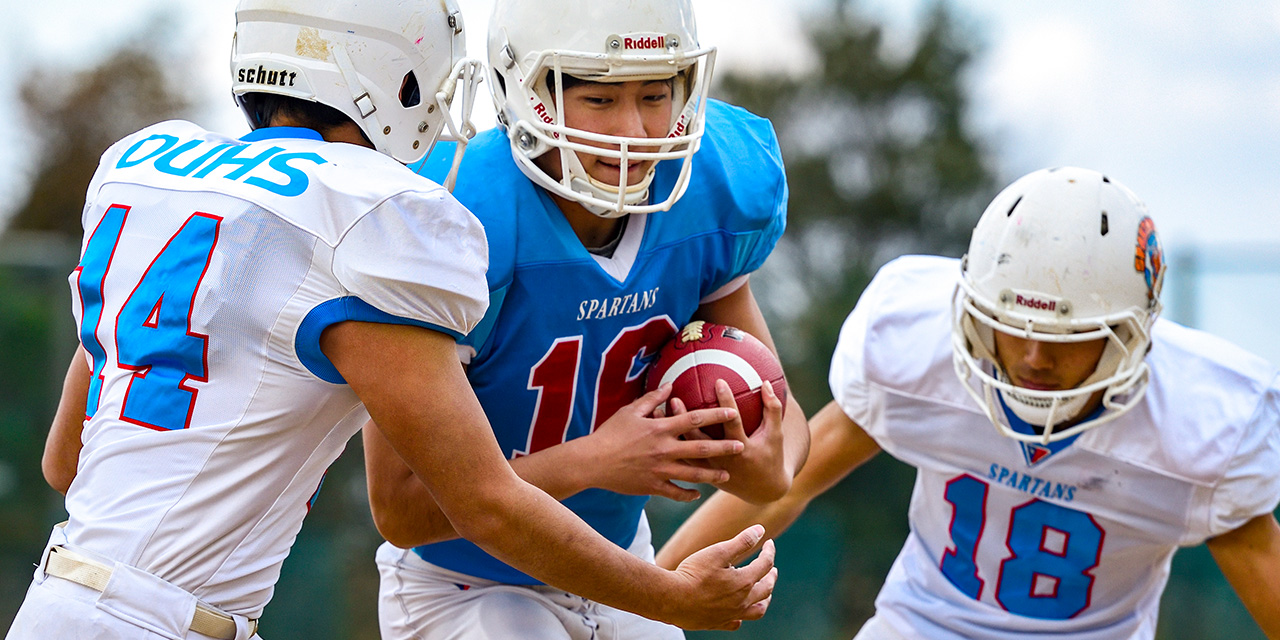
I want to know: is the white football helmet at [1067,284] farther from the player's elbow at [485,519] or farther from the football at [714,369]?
the player's elbow at [485,519]

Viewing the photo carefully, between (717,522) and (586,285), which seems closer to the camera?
(586,285)

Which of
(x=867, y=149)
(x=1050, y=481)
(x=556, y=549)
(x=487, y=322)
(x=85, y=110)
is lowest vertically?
(x=867, y=149)

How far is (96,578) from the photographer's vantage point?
79.3 inches

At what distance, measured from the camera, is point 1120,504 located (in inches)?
129

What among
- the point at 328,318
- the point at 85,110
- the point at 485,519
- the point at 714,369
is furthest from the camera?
the point at 85,110

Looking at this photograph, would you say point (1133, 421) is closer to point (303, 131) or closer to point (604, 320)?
point (604, 320)

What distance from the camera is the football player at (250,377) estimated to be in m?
2.01

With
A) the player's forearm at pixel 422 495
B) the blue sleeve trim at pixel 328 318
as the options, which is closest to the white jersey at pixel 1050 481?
the player's forearm at pixel 422 495

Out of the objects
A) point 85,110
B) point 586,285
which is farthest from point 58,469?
point 85,110

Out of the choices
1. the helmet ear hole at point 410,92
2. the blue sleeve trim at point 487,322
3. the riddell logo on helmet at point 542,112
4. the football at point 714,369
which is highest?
the helmet ear hole at point 410,92

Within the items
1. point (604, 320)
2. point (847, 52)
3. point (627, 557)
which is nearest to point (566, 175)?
point (604, 320)

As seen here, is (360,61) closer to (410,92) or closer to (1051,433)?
(410,92)

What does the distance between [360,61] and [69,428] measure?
0.96 m

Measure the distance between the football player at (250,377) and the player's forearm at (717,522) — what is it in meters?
1.28
